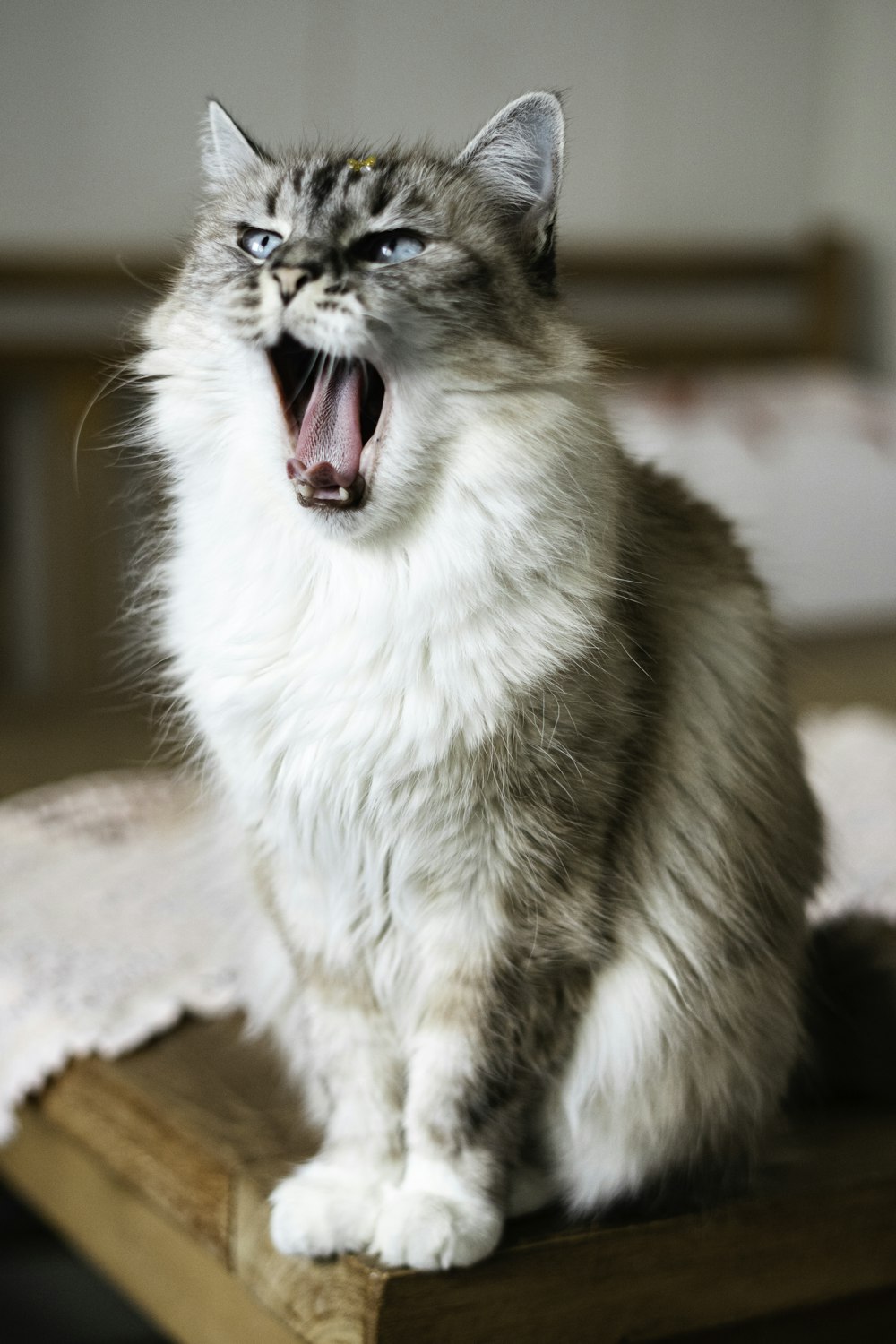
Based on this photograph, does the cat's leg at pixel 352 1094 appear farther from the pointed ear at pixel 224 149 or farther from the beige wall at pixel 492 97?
the beige wall at pixel 492 97

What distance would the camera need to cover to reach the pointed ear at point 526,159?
38.9 inches

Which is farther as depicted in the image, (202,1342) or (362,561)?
(202,1342)

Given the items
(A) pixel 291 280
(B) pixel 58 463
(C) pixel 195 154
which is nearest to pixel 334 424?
(A) pixel 291 280

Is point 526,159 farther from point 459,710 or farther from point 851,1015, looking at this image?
point 851,1015

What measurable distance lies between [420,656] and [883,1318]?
2.38 ft

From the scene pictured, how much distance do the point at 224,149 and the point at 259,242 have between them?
0.17 m

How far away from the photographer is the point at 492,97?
345 cm

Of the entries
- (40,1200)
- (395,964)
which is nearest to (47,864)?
→ (40,1200)

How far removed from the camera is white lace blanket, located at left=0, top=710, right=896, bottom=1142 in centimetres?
134

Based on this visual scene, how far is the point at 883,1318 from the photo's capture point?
1.20 metres

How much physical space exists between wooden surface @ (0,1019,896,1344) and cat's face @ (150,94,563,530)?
53 centimetres

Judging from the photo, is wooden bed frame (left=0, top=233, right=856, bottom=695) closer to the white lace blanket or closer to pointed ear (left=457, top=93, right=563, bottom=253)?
the white lace blanket

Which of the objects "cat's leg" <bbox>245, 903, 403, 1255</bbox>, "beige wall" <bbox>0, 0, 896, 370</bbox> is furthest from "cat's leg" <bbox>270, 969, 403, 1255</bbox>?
"beige wall" <bbox>0, 0, 896, 370</bbox>

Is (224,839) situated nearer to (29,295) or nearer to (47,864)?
(47,864)
